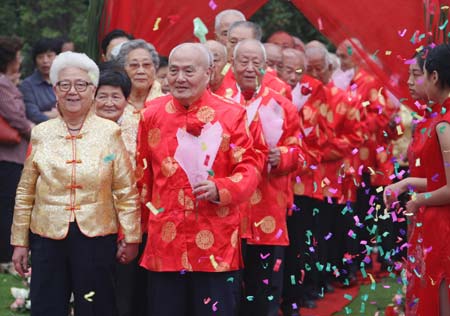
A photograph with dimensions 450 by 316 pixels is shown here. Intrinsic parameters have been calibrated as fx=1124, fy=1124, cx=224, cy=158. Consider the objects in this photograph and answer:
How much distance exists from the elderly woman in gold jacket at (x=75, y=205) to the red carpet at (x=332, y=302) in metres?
3.29

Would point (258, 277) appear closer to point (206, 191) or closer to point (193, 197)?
point (193, 197)

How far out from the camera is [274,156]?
7859 mm

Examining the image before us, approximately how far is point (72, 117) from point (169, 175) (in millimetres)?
716

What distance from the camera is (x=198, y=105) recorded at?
6.71 meters

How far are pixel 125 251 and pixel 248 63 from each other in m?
1.83

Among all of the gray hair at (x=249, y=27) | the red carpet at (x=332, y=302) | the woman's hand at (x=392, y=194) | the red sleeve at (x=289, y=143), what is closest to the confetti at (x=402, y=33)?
the red sleeve at (x=289, y=143)

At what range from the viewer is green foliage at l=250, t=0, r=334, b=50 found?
1794 centimetres

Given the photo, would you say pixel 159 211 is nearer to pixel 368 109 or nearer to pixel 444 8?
pixel 444 8

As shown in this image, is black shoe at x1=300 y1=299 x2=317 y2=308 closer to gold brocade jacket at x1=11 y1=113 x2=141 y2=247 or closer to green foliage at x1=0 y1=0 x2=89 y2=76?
gold brocade jacket at x1=11 y1=113 x2=141 y2=247

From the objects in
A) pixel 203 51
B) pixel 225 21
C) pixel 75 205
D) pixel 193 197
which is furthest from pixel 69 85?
pixel 225 21

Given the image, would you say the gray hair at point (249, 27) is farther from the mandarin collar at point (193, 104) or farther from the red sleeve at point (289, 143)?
the mandarin collar at point (193, 104)

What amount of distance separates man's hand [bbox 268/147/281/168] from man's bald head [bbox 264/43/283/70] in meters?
1.83

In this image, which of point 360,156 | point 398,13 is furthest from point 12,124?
point 398,13

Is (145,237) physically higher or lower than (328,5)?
lower
